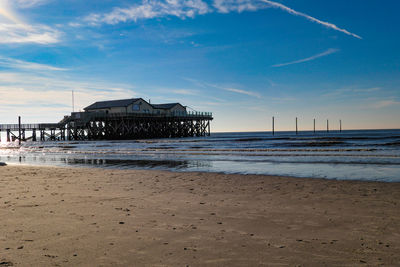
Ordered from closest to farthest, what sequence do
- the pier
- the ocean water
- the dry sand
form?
the dry sand → the ocean water → the pier

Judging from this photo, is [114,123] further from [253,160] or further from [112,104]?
[253,160]

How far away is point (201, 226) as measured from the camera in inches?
200

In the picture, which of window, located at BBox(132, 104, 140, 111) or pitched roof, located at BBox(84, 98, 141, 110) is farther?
window, located at BBox(132, 104, 140, 111)

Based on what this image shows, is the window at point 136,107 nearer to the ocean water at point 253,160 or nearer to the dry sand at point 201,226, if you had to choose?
the ocean water at point 253,160

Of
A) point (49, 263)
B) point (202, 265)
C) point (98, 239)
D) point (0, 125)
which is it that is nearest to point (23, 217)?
point (98, 239)

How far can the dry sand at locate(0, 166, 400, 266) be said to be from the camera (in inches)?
149

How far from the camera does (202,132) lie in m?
84.6

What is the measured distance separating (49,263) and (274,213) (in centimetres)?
376

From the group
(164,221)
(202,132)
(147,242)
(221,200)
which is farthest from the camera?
(202,132)

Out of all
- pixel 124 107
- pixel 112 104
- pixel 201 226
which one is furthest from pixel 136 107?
pixel 201 226

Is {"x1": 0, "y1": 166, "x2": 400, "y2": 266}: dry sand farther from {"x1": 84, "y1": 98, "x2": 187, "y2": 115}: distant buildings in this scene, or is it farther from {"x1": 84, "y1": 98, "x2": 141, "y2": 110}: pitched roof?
{"x1": 84, "y1": 98, "x2": 141, "y2": 110}: pitched roof

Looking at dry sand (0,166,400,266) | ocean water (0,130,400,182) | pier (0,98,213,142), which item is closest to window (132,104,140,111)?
pier (0,98,213,142)

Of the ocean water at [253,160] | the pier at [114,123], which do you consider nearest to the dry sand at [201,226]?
the ocean water at [253,160]

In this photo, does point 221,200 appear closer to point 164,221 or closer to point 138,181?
point 164,221
